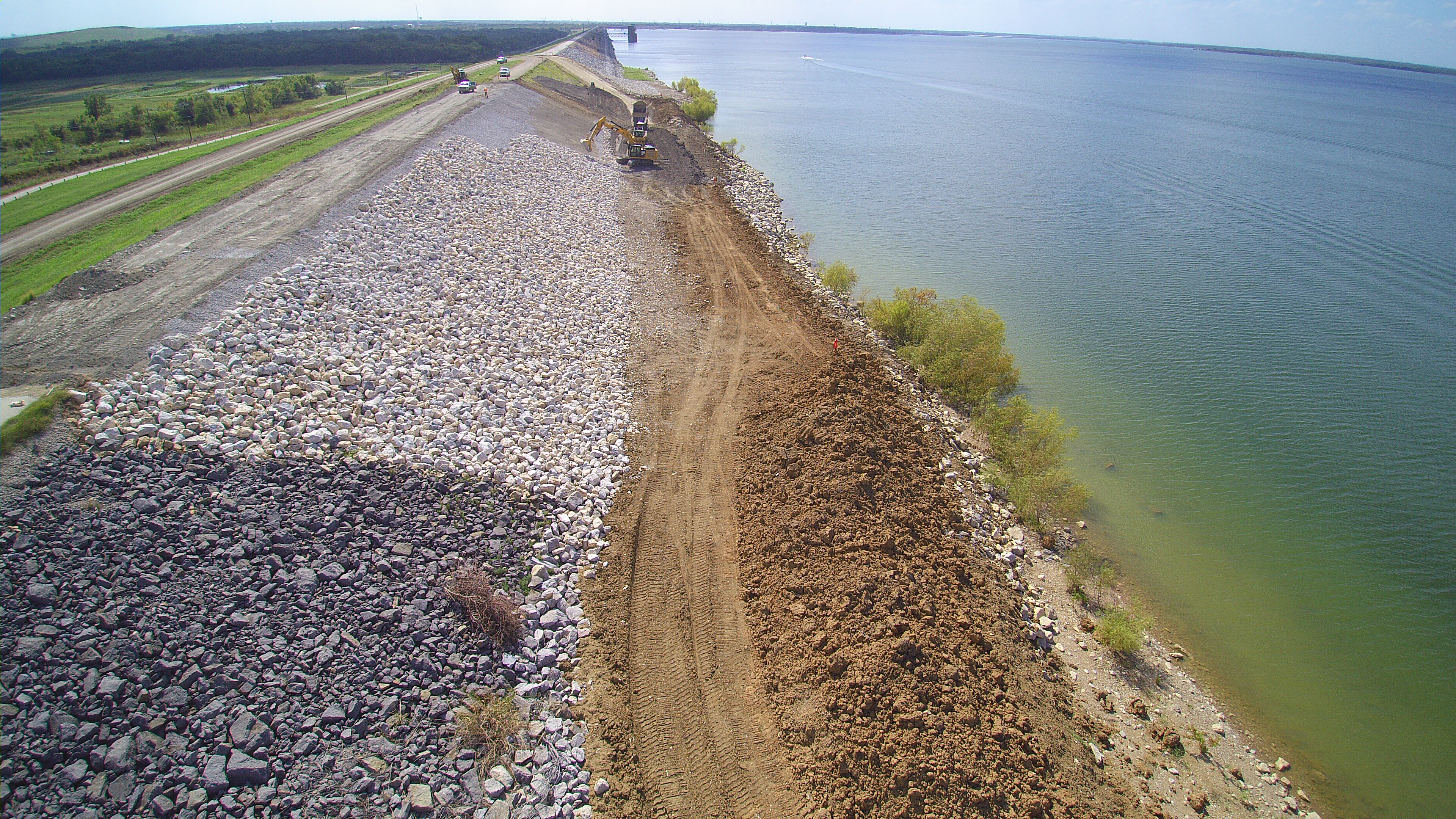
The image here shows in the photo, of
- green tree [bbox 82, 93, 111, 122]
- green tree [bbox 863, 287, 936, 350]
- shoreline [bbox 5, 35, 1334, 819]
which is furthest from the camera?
green tree [bbox 82, 93, 111, 122]

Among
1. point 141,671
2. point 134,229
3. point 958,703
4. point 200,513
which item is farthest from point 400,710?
point 134,229

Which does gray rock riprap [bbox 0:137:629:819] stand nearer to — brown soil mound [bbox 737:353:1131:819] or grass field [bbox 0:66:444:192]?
brown soil mound [bbox 737:353:1131:819]

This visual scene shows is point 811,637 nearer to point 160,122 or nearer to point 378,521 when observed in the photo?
point 378,521

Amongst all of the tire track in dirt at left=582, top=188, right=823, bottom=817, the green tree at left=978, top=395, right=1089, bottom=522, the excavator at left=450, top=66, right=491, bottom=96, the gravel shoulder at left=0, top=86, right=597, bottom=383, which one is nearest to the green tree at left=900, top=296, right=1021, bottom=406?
the green tree at left=978, top=395, right=1089, bottom=522

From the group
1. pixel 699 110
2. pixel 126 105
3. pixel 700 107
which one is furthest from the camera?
pixel 700 107

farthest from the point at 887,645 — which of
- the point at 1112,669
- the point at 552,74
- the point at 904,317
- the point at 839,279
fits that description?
the point at 552,74
